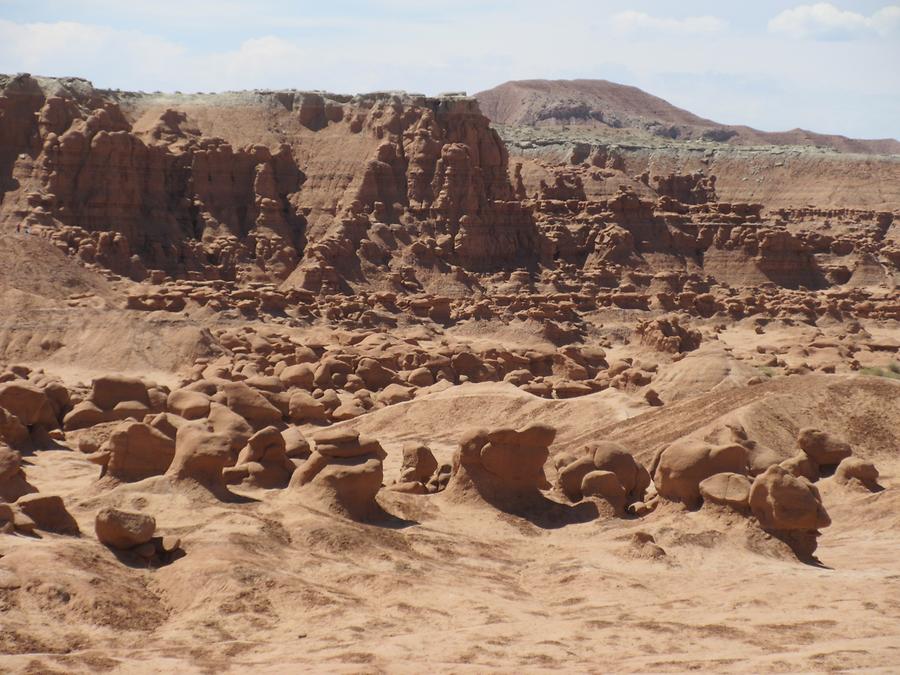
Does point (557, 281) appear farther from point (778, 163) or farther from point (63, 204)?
point (778, 163)

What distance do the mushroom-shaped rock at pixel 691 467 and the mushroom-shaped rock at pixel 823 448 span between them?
381 centimetres

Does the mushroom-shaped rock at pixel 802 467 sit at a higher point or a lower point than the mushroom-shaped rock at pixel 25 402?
higher

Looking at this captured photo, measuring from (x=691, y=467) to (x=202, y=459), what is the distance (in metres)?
6.43

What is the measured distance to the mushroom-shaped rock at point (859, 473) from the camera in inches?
778

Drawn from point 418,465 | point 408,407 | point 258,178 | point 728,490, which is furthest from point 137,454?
point 258,178

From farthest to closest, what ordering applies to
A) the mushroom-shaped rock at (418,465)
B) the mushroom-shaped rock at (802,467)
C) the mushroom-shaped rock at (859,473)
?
1. the mushroom-shaped rock at (802,467)
2. the mushroom-shaped rock at (859,473)
3. the mushroom-shaped rock at (418,465)

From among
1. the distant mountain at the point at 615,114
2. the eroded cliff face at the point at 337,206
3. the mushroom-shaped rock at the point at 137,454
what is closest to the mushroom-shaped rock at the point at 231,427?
the mushroom-shaped rock at the point at 137,454

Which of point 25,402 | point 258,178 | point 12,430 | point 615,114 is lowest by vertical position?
point 12,430

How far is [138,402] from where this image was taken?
79.5 feet

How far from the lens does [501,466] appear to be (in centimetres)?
1798

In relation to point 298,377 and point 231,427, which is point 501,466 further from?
point 298,377

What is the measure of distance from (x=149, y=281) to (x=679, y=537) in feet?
125

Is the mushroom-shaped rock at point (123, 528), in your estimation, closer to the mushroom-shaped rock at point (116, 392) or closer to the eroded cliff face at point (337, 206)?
the mushroom-shaped rock at point (116, 392)

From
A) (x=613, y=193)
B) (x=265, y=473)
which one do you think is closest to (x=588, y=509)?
(x=265, y=473)
